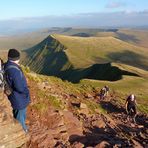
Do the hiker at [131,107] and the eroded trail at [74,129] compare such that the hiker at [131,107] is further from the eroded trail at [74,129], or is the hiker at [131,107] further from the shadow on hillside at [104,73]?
the shadow on hillside at [104,73]

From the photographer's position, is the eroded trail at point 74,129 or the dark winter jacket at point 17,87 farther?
the eroded trail at point 74,129

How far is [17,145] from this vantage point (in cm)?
1255

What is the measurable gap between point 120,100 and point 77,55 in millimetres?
162849

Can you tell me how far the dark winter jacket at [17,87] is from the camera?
12.7 metres

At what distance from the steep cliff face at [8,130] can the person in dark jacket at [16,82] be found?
0.38 metres

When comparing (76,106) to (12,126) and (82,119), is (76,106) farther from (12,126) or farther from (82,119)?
(12,126)

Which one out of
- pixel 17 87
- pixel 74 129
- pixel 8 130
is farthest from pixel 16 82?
pixel 74 129

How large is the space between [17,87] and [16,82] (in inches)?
6.3

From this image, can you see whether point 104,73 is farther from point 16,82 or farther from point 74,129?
point 16,82

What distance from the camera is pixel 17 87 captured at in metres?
12.7

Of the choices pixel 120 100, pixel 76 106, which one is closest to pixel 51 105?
pixel 76 106

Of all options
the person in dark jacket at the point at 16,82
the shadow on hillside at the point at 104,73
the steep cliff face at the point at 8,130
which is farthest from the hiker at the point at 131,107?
the shadow on hillside at the point at 104,73

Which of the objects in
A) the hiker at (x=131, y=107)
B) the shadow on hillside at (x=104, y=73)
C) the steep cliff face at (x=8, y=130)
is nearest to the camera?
the steep cliff face at (x=8, y=130)

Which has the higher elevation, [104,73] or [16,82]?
[16,82]
